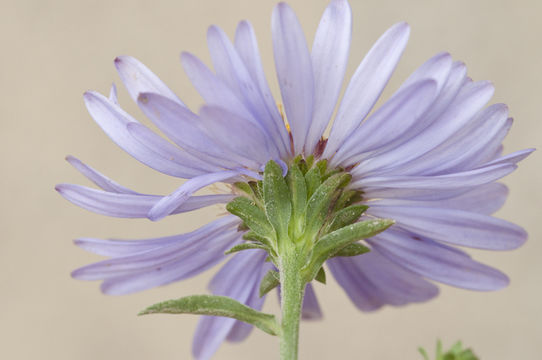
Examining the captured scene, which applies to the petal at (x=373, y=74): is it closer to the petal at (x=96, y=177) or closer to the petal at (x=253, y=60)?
the petal at (x=253, y=60)

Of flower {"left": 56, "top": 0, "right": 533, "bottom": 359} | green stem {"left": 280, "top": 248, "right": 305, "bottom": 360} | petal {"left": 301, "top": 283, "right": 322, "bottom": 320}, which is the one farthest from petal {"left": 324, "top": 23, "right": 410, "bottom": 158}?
petal {"left": 301, "top": 283, "right": 322, "bottom": 320}

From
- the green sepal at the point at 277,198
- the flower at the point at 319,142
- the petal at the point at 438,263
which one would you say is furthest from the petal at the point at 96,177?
the petal at the point at 438,263

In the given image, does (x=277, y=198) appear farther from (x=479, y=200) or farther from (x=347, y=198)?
(x=479, y=200)

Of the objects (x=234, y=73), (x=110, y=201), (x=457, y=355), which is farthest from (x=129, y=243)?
(x=457, y=355)

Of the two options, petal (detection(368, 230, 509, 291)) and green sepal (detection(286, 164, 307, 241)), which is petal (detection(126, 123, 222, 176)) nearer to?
green sepal (detection(286, 164, 307, 241))

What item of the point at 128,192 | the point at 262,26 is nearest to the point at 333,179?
the point at 128,192
